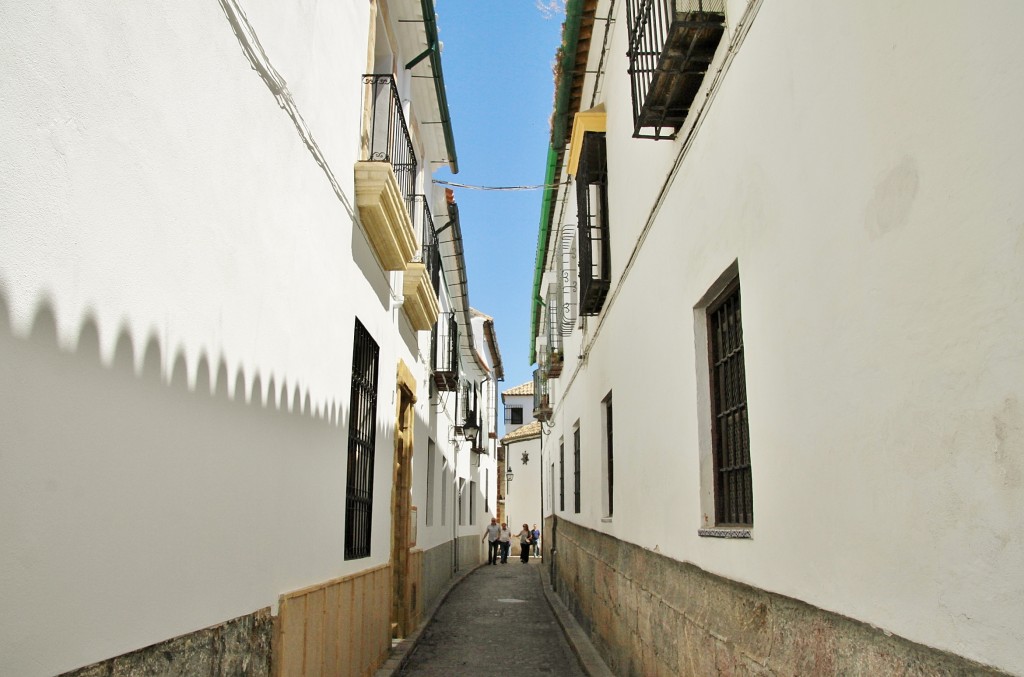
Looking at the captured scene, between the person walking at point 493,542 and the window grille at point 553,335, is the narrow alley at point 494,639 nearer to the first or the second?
the window grille at point 553,335

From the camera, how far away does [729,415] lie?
4172 mm

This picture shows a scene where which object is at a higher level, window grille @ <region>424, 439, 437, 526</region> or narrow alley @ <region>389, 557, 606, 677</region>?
window grille @ <region>424, 439, 437, 526</region>

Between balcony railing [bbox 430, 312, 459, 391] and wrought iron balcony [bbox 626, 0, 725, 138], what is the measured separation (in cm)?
766

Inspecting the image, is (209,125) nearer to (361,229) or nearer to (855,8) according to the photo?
(855,8)

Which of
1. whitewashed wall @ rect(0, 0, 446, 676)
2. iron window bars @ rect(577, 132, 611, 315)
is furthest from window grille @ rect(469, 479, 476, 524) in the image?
whitewashed wall @ rect(0, 0, 446, 676)

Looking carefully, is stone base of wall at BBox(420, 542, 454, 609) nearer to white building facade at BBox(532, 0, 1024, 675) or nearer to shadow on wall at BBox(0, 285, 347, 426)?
white building facade at BBox(532, 0, 1024, 675)

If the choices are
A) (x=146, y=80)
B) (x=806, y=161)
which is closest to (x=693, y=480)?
(x=806, y=161)

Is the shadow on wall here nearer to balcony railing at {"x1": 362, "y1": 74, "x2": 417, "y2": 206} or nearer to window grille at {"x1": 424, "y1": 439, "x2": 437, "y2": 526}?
balcony railing at {"x1": 362, "y1": 74, "x2": 417, "y2": 206}

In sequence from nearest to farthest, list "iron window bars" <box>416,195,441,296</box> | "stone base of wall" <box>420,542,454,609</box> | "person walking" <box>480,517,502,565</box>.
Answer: "iron window bars" <box>416,195,441,296</box>, "stone base of wall" <box>420,542,454,609</box>, "person walking" <box>480,517,502,565</box>

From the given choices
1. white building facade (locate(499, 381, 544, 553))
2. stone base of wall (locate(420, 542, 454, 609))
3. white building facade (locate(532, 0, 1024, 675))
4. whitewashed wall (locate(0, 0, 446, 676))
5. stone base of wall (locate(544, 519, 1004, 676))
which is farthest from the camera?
white building facade (locate(499, 381, 544, 553))

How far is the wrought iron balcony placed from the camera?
13.2 ft

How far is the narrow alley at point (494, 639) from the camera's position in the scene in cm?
777

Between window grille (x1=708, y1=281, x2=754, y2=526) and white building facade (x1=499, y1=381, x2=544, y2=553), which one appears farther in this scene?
white building facade (x1=499, y1=381, x2=544, y2=553)

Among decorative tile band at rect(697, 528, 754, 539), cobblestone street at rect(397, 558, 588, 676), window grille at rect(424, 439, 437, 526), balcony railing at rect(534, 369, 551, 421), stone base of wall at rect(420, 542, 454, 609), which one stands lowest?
cobblestone street at rect(397, 558, 588, 676)
